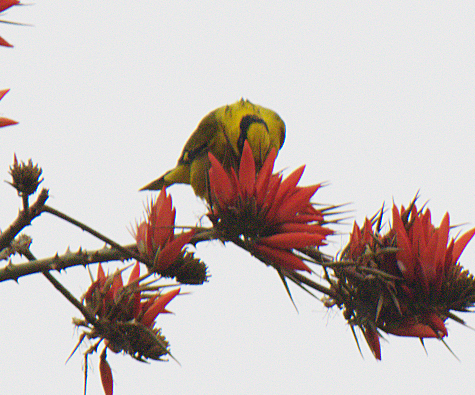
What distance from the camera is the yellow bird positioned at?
284cm

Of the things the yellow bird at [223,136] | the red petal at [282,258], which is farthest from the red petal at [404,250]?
the yellow bird at [223,136]

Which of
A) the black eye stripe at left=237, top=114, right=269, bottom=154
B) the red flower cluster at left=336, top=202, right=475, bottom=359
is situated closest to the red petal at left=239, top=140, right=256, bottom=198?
the red flower cluster at left=336, top=202, right=475, bottom=359

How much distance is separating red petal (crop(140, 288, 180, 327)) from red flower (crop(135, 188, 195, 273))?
0.64 ft

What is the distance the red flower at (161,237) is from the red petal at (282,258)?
17cm

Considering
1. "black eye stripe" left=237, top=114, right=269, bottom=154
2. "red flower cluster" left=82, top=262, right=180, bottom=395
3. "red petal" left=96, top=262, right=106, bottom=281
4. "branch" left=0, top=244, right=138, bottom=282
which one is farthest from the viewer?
"black eye stripe" left=237, top=114, right=269, bottom=154

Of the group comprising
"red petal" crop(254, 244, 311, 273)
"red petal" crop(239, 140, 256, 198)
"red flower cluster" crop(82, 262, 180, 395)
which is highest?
"red petal" crop(239, 140, 256, 198)

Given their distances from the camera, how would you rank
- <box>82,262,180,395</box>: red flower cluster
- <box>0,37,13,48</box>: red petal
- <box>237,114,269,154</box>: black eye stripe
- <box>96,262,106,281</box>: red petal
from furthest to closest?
<box>237,114,269,154</box>: black eye stripe < <box>96,262,106,281</box>: red petal < <box>82,262,180,395</box>: red flower cluster < <box>0,37,13,48</box>: red petal

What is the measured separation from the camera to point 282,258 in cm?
108

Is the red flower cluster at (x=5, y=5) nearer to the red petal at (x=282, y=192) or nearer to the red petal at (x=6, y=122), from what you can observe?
the red petal at (x=6, y=122)

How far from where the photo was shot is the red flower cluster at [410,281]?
3.67 ft

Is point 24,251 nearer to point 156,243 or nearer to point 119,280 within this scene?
point 119,280

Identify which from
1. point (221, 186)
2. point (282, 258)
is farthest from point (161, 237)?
point (282, 258)

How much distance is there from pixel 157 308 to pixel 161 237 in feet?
0.83

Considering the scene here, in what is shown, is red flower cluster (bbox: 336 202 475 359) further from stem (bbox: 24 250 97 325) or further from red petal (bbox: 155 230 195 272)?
stem (bbox: 24 250 97 325)
